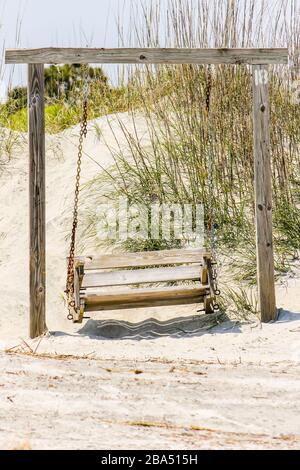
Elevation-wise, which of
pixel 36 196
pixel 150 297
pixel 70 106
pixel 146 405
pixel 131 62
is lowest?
pixel 146 405

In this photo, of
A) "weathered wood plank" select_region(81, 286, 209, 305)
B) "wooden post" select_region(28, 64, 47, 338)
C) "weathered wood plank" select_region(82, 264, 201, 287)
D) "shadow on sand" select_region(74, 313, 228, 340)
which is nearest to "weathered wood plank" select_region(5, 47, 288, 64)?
"wooden post" select_region(28, 64, 47, 338)

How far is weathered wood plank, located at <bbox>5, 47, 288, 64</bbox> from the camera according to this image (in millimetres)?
5496

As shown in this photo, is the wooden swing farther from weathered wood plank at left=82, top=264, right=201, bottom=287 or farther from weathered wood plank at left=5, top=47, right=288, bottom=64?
weathered wood plank at left=5, top=47, right=288, bottom=64

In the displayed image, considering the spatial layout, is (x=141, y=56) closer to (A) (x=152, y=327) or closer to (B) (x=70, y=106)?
(A) (x=152, y=327)

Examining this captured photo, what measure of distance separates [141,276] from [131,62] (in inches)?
62.1

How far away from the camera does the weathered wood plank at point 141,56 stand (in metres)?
5.50

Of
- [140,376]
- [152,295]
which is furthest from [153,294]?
[140,376]

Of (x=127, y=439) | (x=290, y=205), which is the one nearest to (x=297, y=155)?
(x=290, y=205)

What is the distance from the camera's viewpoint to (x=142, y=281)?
224 inches

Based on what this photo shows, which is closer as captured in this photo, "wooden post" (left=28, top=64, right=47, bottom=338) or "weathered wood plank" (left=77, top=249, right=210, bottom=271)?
"wooden post" (left=28, top=64, right=47, bottom=338)

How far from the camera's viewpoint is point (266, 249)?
5770 mm

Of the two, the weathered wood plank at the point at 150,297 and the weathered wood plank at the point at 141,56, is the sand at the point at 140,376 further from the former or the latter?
the weathered wood plank at the point at 141,56

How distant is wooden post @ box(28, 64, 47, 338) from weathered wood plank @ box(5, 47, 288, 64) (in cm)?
10
